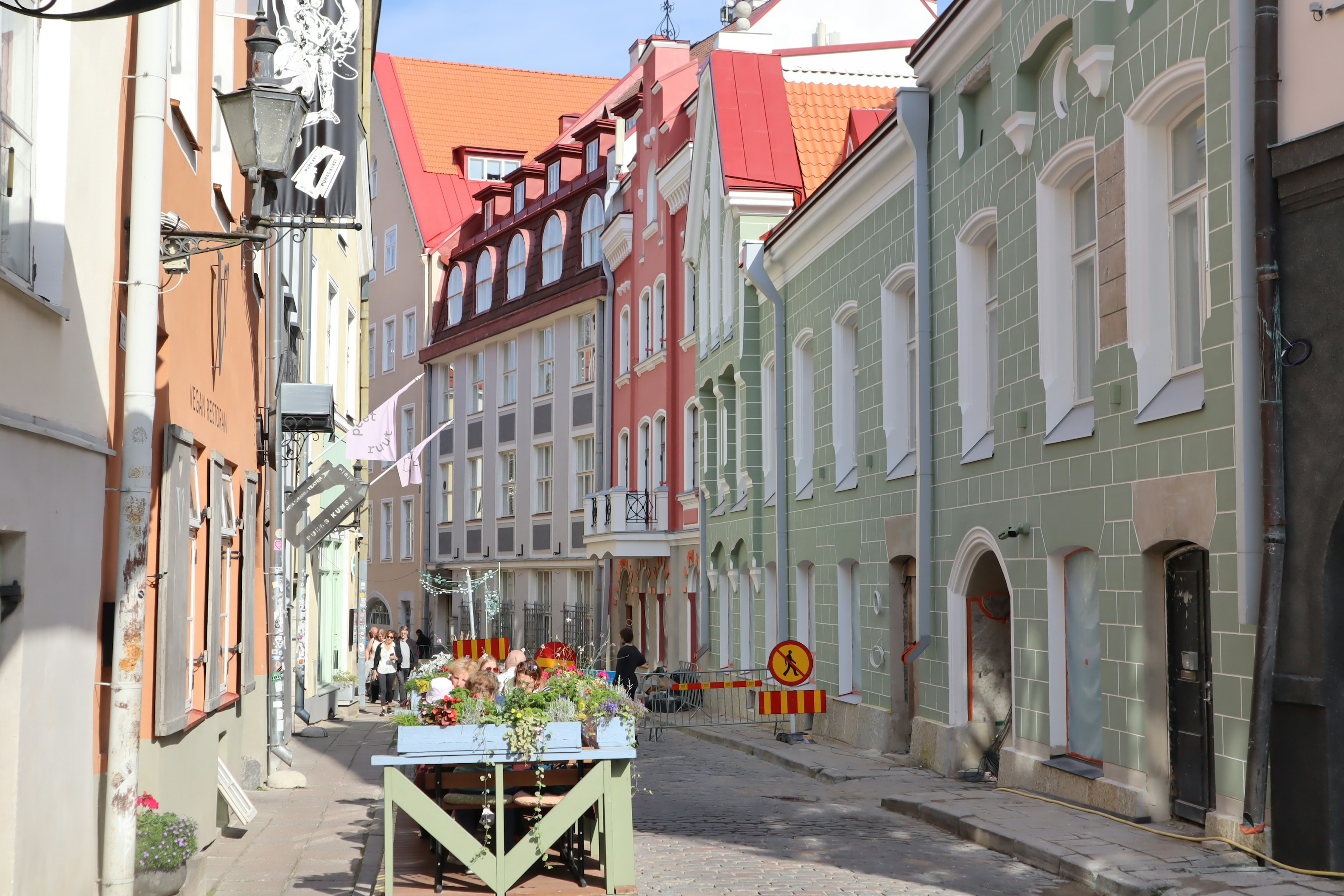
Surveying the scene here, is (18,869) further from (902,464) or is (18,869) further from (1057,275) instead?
(902,464)

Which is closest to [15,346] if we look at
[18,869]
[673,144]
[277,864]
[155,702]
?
[18,869]

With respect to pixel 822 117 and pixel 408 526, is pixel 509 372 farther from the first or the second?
pixel 822 117

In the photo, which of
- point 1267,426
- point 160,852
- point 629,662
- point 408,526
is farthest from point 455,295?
point 160,852

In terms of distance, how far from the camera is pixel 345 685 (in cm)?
2772

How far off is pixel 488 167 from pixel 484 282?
8634mm

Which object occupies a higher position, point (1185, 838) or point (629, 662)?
point (629, 662)

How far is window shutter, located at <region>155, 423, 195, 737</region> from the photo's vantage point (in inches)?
349

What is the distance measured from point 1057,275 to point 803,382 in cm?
973

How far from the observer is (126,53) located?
7.95 metres

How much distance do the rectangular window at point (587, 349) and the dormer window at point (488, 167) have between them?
14458mm

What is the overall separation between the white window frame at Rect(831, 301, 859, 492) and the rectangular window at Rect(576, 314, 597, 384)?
1669 centimetres

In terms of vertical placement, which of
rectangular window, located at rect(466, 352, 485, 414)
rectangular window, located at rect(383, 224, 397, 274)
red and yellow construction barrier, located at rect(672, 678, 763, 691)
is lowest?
red and yellow construction barrier, located at rect(672, 678, 763, 691)

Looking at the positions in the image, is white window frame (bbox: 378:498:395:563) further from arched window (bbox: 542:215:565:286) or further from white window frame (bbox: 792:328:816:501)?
white window frame (bbox: 792:328:816:501)

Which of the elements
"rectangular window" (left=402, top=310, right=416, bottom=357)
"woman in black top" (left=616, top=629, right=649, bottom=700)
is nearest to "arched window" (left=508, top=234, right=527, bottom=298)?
"rectangular window" (left=402, top=310, right=416, bottom=357)
